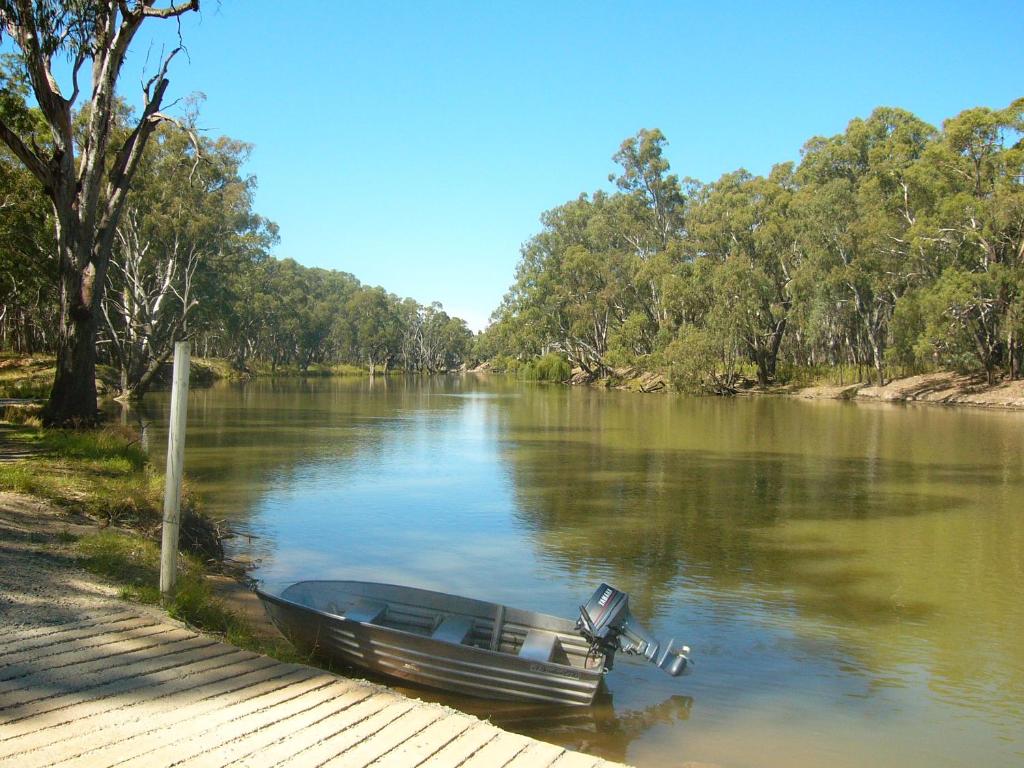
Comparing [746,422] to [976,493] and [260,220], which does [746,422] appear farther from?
[260,220]

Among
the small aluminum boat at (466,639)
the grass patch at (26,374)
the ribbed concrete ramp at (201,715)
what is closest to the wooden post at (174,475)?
the small aluminum boat at (466,639)

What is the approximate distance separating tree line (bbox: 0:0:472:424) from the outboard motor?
488 inches

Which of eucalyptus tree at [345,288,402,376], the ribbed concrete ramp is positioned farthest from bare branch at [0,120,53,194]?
eucalyptus tree at [345,288,402,376]

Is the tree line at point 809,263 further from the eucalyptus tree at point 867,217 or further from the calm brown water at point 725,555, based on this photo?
the calm brown water at point 725,555

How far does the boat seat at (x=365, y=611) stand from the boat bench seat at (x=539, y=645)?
1.37m

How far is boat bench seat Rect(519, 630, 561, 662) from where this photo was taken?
6.97 meters

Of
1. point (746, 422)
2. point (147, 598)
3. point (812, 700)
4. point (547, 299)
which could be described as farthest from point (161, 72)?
point (547, 299)

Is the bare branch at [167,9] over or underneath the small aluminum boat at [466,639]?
over

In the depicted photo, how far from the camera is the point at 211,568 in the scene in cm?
1042

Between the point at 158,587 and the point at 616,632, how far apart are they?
13.7 ft

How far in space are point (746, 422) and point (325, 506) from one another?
986 inches

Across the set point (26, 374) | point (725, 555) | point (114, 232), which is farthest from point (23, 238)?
point (725, 555)

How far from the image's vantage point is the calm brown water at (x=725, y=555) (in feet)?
22.8

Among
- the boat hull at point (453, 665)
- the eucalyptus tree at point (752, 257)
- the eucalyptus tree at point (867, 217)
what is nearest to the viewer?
the boat hull at point (453, 665)
